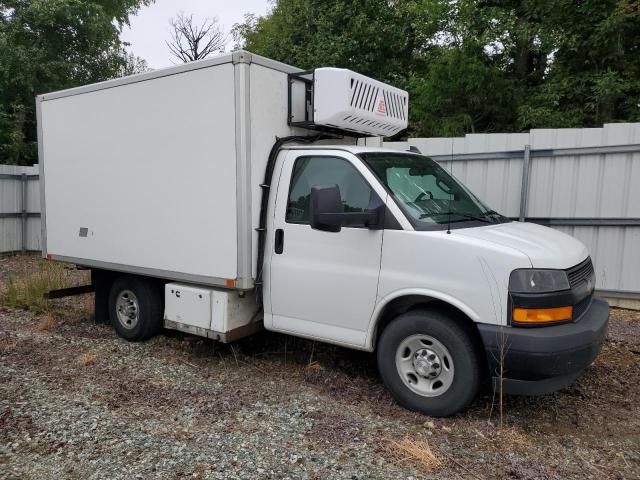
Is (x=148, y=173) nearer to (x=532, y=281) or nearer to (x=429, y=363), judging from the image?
(x=429, y=363)

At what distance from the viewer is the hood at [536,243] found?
3.68 m

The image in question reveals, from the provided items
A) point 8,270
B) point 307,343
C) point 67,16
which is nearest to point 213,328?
point 307,343

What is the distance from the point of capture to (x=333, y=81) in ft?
15.5

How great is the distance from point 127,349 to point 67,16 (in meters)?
16.2

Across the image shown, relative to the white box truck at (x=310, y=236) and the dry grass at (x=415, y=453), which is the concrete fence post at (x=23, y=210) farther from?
the dry grass at (x=415, y=453)

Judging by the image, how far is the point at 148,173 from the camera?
535 cm

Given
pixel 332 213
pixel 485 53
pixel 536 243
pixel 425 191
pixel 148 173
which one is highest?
pixel 485 53

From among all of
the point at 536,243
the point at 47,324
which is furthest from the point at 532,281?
the point at 47,324

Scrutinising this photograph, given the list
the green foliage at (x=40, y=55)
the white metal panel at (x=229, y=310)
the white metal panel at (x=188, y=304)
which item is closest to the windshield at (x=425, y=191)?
the white metal panel at (x=229, y=310)

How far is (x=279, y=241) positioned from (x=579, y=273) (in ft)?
7.98

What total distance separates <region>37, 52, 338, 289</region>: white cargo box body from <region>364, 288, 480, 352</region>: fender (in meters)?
1.20

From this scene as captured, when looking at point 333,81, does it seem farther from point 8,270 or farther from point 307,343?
point 8,270

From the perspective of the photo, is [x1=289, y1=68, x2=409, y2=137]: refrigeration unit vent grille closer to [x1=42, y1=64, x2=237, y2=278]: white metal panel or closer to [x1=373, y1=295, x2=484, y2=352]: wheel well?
[x1=42, y1=64, x2=237, y2=278]: white metal panel

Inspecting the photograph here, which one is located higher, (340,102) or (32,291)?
(340,102)
